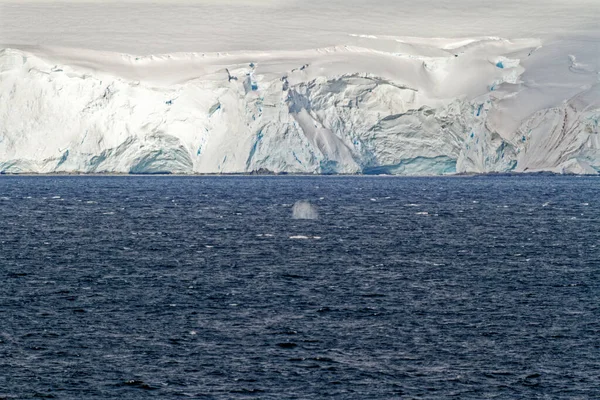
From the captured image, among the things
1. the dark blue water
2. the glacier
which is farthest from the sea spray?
the glacier

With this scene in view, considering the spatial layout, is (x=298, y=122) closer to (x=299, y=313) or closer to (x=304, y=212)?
(x=304, y=212)

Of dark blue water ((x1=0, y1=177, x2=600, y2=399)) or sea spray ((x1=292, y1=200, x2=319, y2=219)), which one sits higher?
dark blue water ((x1=0, y1=177, x2=600, y2=399))

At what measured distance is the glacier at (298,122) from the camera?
5064 inches

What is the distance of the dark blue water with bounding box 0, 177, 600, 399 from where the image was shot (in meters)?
21.4

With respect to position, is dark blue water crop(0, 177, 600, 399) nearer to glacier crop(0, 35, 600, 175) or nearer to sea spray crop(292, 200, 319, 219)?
sea spray crop(292, 200, 319, 219)

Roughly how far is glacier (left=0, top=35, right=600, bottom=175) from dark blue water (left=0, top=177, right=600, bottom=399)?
73.1 m

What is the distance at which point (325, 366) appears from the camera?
2262 centimetres

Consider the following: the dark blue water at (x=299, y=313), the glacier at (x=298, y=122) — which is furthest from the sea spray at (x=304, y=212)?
the glacier at (x=298, y=122)

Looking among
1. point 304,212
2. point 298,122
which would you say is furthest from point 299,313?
point 298,122

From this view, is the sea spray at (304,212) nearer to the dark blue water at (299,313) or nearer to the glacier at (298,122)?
the dark blue water at (299,313)

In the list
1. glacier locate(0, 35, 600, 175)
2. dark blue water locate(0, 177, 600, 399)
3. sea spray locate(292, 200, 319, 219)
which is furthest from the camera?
glacier locate(0, 35, 600, 175)

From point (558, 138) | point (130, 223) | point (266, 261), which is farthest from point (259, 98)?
point (266, 261)

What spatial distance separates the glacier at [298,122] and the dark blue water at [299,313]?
7308 centimetres

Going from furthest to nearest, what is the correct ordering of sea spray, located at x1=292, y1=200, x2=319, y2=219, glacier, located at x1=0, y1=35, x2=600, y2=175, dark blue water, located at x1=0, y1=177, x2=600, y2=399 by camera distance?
glacier, located at x1=0, y1=35, x2=600, y2=175 → sea spray, located at x1=292, y1=200, x2=319, y2=219 → dark blue water, located at x1=0, y1=177, x2=600, y2=399
